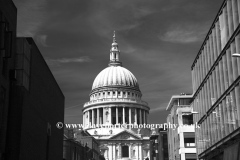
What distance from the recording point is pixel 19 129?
3656 centimetres

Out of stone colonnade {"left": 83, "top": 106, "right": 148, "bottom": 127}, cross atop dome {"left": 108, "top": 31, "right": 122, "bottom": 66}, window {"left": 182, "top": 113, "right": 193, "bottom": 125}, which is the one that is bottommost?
window {"left": 182, "top": 113, "right": 193, "bottom": 125}

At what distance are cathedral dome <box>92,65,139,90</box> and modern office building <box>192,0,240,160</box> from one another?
113449 millimetres

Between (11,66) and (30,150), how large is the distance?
882 cm

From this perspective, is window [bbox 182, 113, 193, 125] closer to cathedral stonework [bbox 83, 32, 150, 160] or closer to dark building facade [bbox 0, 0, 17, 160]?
dark building facade [bbox 0, 0, 17, 160]

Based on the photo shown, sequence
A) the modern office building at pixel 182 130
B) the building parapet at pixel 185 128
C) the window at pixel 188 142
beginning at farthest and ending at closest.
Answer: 1. the building parapet at pixel 185 128
2. the window at pixel 188 142
3. the modern office building at pixel 182 130

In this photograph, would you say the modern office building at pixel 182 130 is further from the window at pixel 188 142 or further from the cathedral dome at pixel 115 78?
the cathedral dome at pixel 115 78

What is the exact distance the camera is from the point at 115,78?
175 meters

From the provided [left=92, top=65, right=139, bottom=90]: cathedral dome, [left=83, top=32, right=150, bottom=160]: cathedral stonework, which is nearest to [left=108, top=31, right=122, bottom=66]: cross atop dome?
[left=83, top=32, right=150, bottom=160]: cathedral stonework

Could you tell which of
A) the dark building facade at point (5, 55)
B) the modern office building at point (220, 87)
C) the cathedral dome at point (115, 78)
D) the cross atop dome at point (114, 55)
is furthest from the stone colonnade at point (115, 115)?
the dark building facade at point (5, 55)

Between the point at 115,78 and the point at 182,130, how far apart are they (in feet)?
324

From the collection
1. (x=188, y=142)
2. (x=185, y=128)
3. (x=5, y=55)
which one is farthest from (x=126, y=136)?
(x=5, y=55)

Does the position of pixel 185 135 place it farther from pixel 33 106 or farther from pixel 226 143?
pixel 33 106

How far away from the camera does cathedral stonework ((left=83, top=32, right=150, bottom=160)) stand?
157875 mm

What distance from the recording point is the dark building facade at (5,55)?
108ft
